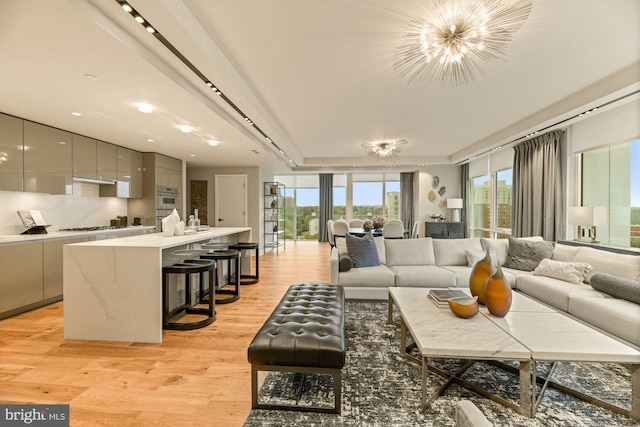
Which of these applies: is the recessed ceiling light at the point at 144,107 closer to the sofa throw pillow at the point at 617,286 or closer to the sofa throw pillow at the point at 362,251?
the sofa throw pillow at the point at 362,251

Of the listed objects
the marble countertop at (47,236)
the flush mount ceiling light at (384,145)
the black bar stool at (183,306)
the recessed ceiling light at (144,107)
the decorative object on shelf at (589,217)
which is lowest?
the black bar stool at (183,306)

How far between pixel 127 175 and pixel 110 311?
139 inches

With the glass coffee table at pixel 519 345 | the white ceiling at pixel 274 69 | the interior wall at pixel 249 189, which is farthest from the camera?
the interior wall at pixel 249 189

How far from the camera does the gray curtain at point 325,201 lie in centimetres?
1098

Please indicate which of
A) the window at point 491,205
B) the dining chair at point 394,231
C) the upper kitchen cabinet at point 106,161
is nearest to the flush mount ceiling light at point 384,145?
the dining chair at point 394,231

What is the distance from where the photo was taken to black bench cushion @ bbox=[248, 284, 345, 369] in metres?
1.75

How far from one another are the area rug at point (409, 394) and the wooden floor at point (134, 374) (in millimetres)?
292

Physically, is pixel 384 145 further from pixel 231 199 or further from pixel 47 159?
pixel 47 159

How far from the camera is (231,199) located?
806 centimetres

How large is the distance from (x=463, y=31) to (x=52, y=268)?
5184 millimetres

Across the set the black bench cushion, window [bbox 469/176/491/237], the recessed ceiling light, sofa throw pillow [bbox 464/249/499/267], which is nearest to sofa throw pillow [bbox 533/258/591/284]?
sofa throw pillow [bbox 464/249/499/267]

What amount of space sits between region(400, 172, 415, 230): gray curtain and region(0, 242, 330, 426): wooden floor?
25.4ft

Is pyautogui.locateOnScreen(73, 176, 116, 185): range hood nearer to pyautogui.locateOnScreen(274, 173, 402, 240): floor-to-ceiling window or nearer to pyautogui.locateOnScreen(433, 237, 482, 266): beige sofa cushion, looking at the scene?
pyautogui.locateOnScreen(433, 237, 482, 266): beige sofa cushion

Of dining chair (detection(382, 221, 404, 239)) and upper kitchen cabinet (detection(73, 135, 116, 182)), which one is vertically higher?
upper kitchen cabinet (detection(73, 135, 116, 182))
